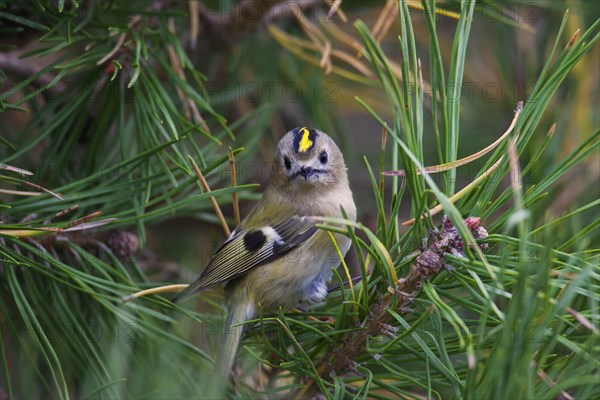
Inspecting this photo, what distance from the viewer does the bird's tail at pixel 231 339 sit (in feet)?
3.36

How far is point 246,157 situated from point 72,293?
48 centimetres

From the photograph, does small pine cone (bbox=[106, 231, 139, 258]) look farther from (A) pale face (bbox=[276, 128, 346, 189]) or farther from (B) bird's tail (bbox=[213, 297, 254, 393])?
(A) pale face (bbox=[276, 128, 346, 189])

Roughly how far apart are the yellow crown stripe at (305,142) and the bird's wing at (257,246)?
0.51ft

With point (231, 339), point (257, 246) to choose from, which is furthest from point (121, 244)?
point (257, 246)

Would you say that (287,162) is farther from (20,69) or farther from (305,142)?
(20,69)

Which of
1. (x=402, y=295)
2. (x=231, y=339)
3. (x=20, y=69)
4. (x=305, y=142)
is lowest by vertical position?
(x=231, y=339)

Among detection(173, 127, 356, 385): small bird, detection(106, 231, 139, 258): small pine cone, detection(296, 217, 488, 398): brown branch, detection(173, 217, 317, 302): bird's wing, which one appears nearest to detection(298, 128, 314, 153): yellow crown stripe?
detection(173, 127, 356, 385): small bird

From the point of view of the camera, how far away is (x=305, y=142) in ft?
4.96

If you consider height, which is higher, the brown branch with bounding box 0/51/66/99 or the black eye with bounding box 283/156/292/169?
the brown branch with bounding box 0/51/66/99

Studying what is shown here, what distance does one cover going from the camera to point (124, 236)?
1.17 metres

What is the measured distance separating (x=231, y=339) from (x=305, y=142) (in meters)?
0.50

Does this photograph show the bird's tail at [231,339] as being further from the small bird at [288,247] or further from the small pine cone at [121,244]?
the small pine cone at [121,244]

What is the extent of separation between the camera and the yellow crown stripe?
4.89ft

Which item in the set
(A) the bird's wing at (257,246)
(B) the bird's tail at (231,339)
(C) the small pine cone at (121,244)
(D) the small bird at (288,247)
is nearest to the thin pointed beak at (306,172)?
(D) the small bird at (288,247)
